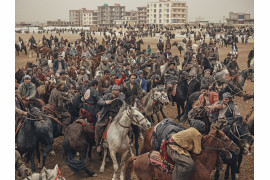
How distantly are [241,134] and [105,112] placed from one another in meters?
3.25

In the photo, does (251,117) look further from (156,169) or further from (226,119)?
(156,169)

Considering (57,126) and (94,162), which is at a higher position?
(57,126)

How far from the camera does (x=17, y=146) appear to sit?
6.79 meters

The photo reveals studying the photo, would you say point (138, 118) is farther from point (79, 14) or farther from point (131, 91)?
point (79, 14)

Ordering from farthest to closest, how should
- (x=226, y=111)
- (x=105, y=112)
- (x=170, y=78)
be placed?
(x=170, y=78) → (x=105, y=112) → (x=226, y=111)

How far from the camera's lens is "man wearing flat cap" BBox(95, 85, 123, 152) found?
720 centimetres

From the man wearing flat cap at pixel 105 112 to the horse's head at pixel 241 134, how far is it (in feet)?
9.34

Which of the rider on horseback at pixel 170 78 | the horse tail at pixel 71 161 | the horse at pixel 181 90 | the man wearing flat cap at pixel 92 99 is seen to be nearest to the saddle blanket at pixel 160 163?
the horse tail at pixel 71 161

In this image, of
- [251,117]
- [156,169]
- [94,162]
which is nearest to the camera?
[156,169]

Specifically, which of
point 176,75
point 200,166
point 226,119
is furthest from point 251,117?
point 176,75

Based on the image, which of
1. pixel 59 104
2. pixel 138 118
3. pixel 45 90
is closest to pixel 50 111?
pixel 59 104

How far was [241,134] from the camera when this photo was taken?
6.29 meters

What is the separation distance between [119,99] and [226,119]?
2.64 meters

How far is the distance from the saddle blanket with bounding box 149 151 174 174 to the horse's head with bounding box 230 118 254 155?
1.93 metres
